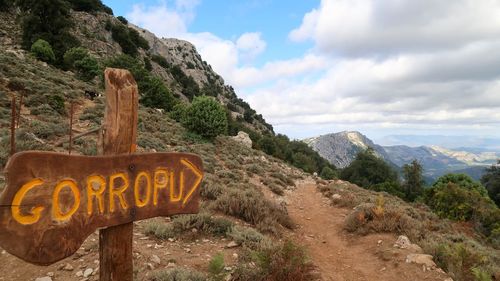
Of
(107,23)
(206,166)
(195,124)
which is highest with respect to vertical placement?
(107,23)

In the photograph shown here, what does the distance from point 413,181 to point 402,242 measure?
38.6m

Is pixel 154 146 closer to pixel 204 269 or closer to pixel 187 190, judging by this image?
pixel 204 269

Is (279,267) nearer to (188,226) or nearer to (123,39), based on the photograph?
(188,226)

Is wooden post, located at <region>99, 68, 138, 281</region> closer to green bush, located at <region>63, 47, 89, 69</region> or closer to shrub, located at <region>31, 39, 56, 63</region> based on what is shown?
green bush, located at <region>63, 47, 89, 69</region>

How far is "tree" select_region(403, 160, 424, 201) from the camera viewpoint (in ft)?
134

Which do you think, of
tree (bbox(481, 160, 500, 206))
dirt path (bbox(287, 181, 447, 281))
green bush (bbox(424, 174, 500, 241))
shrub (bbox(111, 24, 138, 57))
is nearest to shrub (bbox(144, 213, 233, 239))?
dirt path (bbox(287, 181, 447, 281))

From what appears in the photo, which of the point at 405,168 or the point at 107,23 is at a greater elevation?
the point at 107,23

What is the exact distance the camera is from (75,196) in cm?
201

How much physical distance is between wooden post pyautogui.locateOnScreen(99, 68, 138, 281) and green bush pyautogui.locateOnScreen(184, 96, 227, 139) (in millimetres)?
19184

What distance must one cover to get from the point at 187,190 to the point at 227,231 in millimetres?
4164

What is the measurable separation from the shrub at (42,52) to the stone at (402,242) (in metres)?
32.4

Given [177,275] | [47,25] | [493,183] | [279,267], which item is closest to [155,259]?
[177,275]

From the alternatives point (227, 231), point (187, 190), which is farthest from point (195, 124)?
point (187, 190)

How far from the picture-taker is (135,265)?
183 inches
